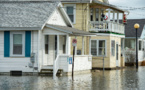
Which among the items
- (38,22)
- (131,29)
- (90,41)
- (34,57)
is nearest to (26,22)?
(38,22)

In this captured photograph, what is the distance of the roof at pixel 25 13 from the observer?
91.7 feet

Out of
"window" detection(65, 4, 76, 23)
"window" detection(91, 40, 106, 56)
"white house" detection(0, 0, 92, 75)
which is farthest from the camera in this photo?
"window" detection(65, 4, 76, 23)

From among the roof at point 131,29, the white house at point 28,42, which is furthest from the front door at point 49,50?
the roof at point 131,29

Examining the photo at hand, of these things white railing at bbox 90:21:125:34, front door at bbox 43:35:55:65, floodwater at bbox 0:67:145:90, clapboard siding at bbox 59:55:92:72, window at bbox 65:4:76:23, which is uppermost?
window at bbox 65:4:76:23

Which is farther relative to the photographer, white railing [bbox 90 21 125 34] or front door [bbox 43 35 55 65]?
white railing [bbox 90 21 125 34]

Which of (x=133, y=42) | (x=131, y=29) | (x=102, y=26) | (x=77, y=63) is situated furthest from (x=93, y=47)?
(x=131, y=29)

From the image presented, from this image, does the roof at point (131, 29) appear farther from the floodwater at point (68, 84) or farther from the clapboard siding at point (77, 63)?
the floodwater at point (68, 84)

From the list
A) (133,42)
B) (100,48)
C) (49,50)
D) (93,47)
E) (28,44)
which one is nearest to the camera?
(28,44)

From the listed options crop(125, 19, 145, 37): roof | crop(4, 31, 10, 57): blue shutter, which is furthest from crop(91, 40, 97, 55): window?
crop(125, 19, 145, 37): roof

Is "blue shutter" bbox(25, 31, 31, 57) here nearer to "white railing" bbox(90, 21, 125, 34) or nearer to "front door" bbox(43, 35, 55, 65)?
"front door" bbox(43, 35, 55, 65)

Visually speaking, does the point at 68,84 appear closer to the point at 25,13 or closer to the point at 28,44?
the point at 28,44

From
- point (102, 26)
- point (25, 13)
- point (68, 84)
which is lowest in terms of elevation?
point (68, 84)

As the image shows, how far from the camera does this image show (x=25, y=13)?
2933cm

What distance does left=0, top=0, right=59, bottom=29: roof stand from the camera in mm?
27938
